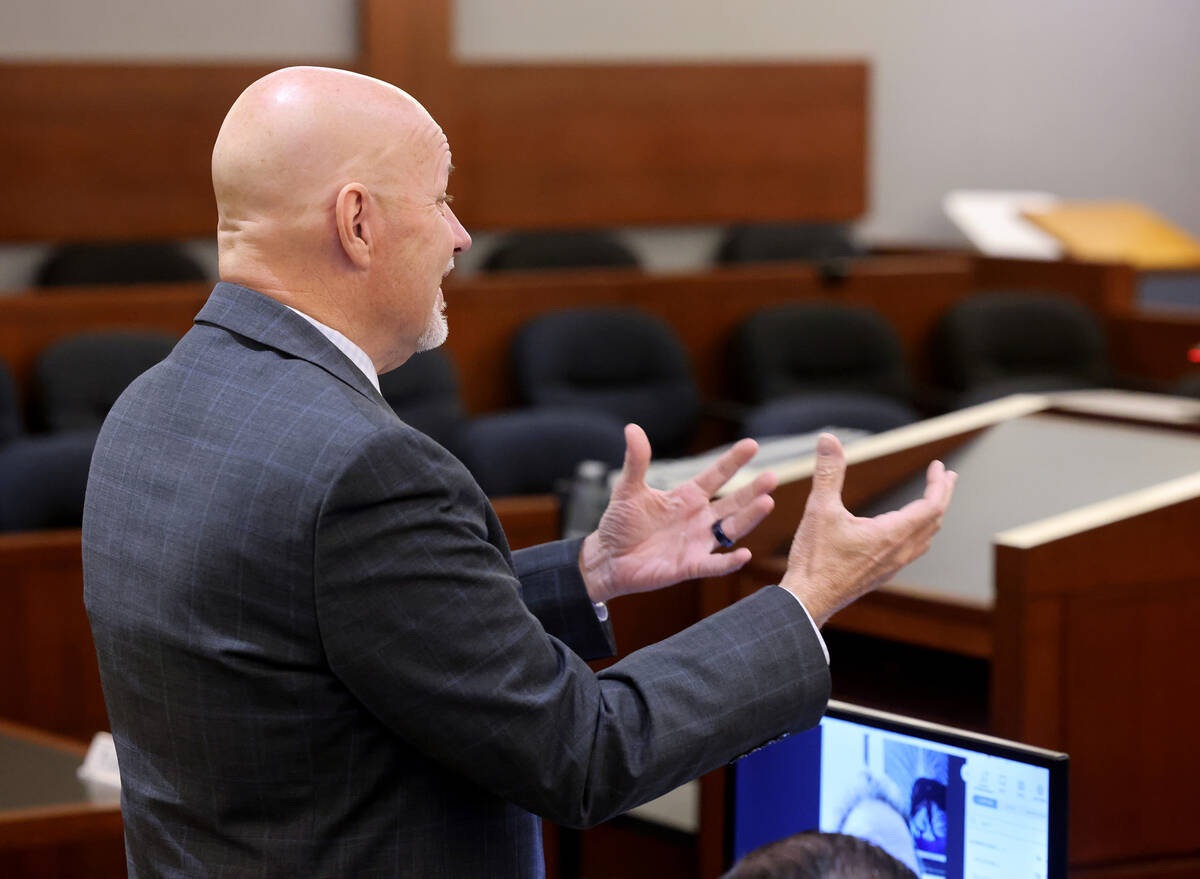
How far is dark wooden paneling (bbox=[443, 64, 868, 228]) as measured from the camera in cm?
657

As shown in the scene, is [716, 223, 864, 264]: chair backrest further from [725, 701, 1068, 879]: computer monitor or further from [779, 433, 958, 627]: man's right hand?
[779, 433, 958, 627]: man's right hand

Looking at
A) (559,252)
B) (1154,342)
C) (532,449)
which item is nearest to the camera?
(532,449)

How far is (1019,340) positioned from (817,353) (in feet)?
2.62

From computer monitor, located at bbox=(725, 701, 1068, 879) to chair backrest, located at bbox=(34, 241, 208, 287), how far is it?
470 centimetres

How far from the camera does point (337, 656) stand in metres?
1.08

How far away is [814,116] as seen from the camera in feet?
23.6

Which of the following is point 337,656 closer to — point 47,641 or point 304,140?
point 304,140

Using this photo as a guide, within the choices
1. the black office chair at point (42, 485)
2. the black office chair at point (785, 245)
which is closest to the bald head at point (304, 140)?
the black office chair at point (42, 485)

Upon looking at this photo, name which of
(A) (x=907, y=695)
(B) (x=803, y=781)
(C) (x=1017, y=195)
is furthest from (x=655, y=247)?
(B) (x=803, y=781)

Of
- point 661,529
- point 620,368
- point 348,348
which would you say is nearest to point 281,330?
point 348,348

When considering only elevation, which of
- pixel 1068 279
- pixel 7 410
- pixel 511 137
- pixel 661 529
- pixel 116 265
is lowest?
pixel 7 410

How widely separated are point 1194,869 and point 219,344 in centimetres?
133

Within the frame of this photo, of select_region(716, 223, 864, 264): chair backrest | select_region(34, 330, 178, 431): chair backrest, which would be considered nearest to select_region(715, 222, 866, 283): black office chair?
select_region(716, 223, 864, 264): chair backrest

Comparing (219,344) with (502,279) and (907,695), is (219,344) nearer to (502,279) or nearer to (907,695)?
(907,695)
